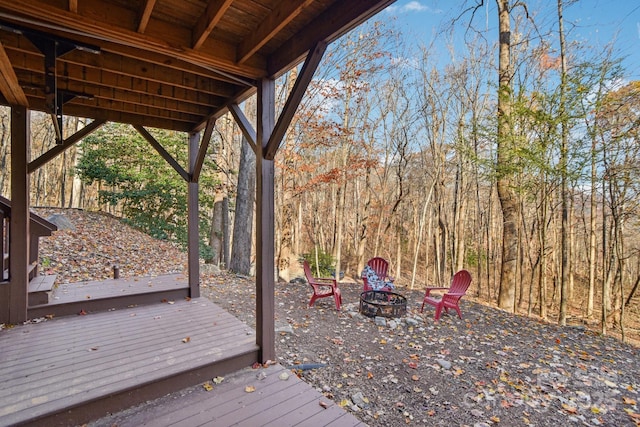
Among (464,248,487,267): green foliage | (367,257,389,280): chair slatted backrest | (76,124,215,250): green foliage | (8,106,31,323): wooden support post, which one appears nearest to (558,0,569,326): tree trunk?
(367,257,389,280): chair slatted backrest

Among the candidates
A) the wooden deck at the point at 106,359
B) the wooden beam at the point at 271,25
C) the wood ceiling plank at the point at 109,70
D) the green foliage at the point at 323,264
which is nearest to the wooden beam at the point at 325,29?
the wooden beam at the point at 271,25

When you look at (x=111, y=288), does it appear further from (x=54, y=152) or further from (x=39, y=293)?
(x=54, y=152)

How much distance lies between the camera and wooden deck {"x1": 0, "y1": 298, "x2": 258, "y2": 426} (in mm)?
1955

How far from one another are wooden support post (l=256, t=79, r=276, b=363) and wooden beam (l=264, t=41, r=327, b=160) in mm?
104

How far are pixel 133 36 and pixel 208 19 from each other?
610mm

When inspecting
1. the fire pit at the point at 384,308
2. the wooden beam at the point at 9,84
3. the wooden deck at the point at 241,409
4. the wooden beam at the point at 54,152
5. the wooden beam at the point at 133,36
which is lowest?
the fire pit at the point at 384,308

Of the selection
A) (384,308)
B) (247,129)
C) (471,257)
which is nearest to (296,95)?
(247,129)

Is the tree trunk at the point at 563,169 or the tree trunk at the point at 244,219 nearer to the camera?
the tree trunk at the point at 563,169

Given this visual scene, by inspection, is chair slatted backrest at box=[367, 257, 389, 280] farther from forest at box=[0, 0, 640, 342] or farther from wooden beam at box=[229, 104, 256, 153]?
wooden beam at box=[229, 104, 256, 153]

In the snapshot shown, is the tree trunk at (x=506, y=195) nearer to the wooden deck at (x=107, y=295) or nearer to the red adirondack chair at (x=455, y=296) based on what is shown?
the red adirondack chair at (x=455, y=296)

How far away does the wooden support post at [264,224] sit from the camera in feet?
8.65

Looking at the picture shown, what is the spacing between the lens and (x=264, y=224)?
264 cm

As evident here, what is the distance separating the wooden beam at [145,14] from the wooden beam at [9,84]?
1.10m

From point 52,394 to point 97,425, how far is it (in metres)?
0.41
